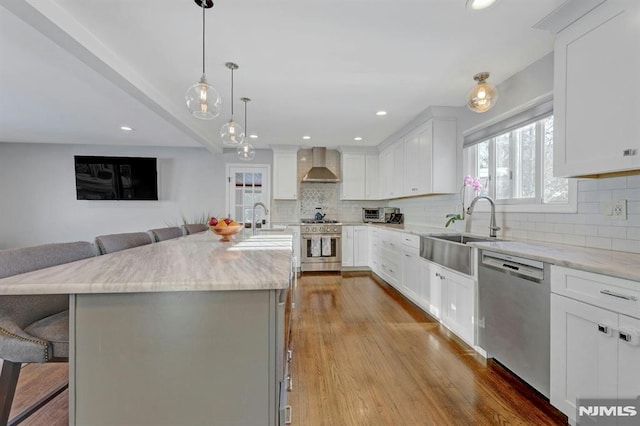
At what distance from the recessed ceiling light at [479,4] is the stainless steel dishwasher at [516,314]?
4.85 feet

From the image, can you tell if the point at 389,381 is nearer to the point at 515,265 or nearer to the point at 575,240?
the point at 515,265

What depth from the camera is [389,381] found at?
1.84 m

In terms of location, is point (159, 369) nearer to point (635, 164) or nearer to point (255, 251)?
point (255, 251)

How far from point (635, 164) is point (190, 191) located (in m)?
5.74

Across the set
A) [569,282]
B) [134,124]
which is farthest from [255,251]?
[134,124]

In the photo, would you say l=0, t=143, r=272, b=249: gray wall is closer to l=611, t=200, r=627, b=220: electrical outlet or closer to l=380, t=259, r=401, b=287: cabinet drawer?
l=380, t=259, r=401, b=287: cabinet drawer

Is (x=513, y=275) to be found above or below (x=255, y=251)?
below

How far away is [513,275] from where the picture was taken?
179 centimetres

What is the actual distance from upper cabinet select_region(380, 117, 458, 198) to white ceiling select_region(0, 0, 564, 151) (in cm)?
31

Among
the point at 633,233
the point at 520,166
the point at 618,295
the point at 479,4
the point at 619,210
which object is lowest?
the point at 618,295

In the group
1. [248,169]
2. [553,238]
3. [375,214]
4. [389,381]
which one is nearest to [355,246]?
[375,214]

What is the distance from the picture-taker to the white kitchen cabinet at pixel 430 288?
274cm

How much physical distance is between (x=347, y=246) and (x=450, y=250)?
9.04 feet

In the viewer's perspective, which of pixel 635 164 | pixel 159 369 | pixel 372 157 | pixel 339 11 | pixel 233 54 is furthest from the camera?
pixel 372 157
